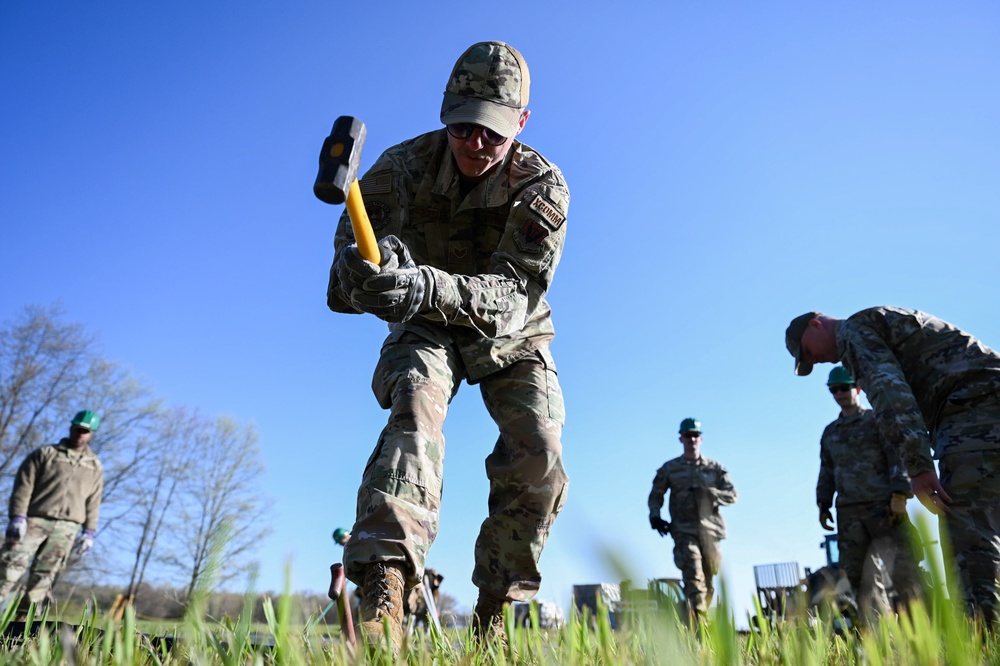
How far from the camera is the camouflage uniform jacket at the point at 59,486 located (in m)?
7.81

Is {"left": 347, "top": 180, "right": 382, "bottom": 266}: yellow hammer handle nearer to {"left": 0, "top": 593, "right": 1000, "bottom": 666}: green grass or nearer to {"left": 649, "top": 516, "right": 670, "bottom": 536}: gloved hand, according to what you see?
{"left": 0, "top": 593, "right": 1000, "bottom": 666}: green grass

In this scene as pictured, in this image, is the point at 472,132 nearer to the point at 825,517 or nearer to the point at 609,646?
the point at 609,646

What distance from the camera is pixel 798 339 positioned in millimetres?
4809

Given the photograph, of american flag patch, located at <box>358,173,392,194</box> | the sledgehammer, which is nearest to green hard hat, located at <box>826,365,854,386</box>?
american flag patch, located at <box>358,173,392,194</box>

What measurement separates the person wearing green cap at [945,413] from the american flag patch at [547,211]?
6.23 feet

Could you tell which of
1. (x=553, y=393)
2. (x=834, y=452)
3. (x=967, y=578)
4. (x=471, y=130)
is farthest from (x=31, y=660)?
(x=834, y=452)

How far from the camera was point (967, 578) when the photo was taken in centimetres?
317

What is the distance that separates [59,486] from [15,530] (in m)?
0.63

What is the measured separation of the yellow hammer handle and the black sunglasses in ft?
3.19

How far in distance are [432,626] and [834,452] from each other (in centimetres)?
648

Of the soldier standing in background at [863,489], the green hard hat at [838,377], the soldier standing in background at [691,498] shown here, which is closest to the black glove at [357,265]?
the soldier standing in background at [863,489]

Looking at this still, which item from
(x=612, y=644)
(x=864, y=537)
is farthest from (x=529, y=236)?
(x=864, y=537)

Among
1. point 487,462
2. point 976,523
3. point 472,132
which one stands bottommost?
point 976,523

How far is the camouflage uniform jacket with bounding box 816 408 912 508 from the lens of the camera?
6.52m
